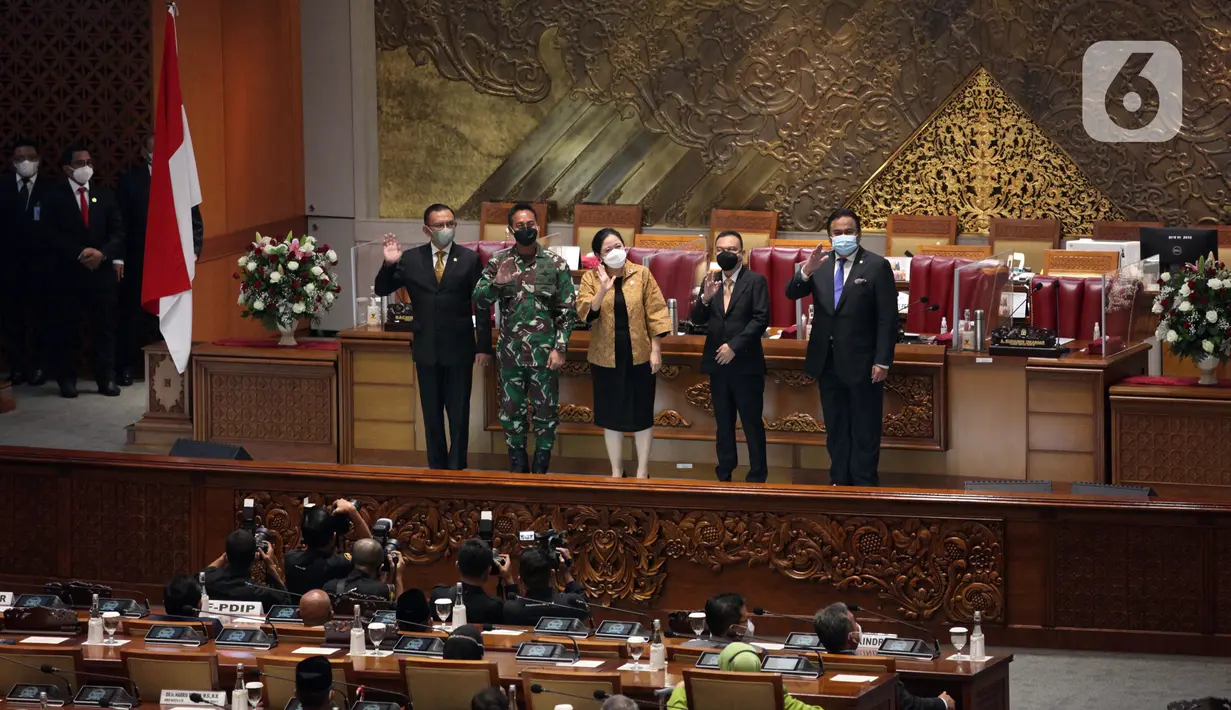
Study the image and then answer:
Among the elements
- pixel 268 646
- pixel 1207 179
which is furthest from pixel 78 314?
pixel 1207 179

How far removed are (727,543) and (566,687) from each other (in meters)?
2.46

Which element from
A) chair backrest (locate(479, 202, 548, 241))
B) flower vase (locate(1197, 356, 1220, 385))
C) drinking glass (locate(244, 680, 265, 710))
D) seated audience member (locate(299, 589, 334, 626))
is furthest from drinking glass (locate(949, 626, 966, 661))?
chair backrest (locate(479, 202, 548, 241))

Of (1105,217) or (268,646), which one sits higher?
(1105,217)

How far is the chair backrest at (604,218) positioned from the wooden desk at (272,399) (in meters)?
4.25

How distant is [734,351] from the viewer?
9.34 meters

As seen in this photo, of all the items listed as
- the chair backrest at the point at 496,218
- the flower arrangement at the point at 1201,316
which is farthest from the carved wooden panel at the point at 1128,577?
the chair backrest at the point at 496,218

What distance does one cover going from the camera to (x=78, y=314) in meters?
12.4

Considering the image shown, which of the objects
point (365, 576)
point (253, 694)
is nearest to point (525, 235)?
point (365, 576)

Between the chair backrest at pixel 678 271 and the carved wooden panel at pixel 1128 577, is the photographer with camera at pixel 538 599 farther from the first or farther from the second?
the chair backrest at pixel 678 271

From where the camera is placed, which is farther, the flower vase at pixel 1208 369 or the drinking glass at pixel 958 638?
the flower vase at pixel 1208 369

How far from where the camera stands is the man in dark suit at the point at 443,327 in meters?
9.59

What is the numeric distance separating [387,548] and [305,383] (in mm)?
3475

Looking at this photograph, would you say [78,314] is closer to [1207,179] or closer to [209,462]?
[209,462]

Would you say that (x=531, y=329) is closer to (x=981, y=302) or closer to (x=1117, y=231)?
(x=981, y=302)
